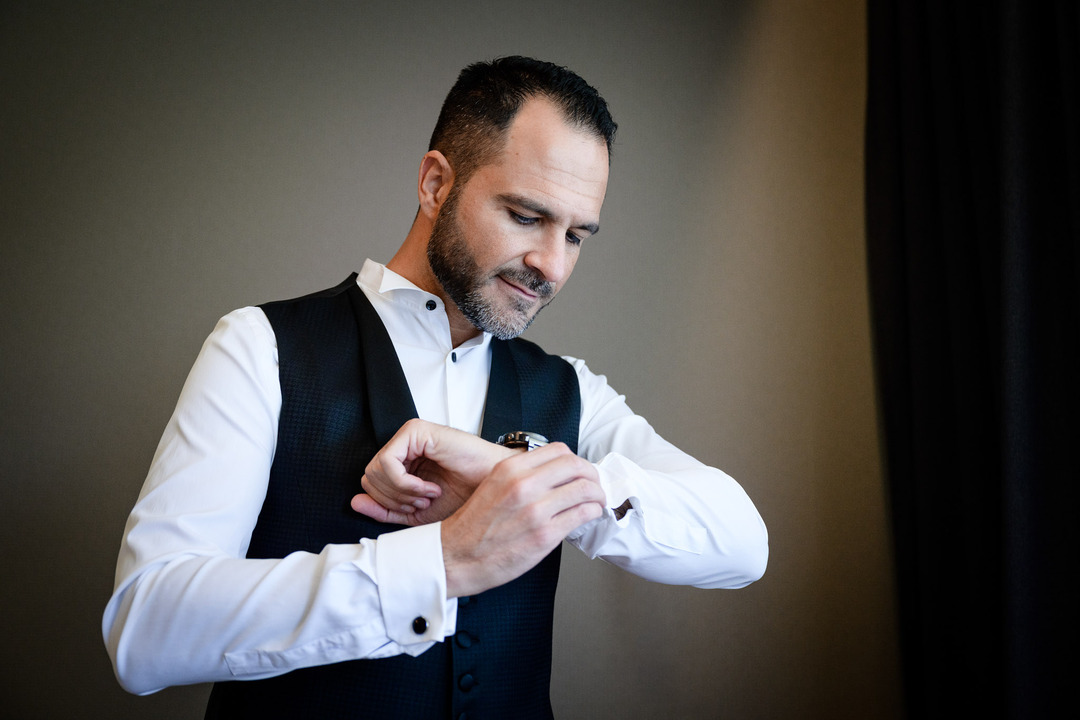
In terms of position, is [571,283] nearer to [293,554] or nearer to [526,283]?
[526,283]

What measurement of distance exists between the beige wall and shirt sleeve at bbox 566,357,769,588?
3.21ft

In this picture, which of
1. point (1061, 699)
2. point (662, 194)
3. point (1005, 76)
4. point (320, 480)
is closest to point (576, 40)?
point (662, 194)

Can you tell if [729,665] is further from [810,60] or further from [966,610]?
[810,60]

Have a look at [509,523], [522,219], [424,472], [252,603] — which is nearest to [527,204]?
[522,219]

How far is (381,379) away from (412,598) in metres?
0.47

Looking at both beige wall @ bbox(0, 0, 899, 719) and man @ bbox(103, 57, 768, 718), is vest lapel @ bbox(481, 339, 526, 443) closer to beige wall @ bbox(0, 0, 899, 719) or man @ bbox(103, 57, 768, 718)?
man @ bbox(103, 57, 768, 718)

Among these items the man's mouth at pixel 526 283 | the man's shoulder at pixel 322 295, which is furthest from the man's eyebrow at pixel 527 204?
the man's shoulder at pixel 322 295

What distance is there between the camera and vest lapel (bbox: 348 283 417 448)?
3.94 feet

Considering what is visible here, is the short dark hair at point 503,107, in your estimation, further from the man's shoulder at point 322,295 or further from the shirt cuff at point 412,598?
the shirt cuff at point 412,598

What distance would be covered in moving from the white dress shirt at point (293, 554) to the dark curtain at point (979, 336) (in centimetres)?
76

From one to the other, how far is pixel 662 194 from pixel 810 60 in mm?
671

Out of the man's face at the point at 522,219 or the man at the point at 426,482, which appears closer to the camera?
the man at the point at 426,482

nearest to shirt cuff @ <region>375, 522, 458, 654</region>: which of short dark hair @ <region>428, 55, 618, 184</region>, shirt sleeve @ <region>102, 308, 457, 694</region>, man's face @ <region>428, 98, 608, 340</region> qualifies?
shirt sleeve @ <region>102, 308, 457, 694</region>

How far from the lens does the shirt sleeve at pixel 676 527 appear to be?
3.66 ft
